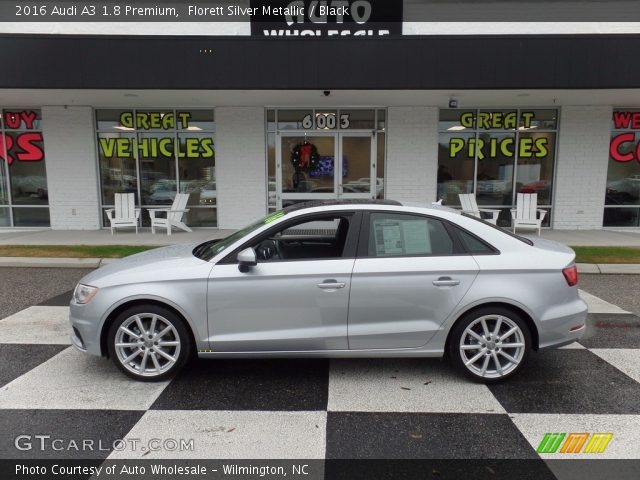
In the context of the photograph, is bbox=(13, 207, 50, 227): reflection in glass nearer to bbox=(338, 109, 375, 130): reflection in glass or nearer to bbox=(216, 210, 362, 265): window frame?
Answer: bbox=(338, 109, 375, 130): reflection in glass

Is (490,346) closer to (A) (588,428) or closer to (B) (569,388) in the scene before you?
(B) (569,388)

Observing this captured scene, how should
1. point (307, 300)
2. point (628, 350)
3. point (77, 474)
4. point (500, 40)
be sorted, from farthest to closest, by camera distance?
point (500, 40)
point (628, 350)
point (307, 300)
point (77, 474)

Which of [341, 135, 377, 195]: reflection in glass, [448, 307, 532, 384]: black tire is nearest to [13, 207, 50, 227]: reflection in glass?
[341, 135, 377, 195]: reflection in glass

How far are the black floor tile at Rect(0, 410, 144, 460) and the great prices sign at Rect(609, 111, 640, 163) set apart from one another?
13700 mm

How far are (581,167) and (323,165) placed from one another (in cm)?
711

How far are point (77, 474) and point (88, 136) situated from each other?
463 inches

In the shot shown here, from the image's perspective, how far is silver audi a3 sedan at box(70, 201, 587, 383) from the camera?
3.73 m

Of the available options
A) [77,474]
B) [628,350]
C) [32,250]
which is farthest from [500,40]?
[32,250]

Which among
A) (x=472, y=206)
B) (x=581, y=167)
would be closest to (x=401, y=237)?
(x=472, y=206)

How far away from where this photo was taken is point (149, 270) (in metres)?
3.85

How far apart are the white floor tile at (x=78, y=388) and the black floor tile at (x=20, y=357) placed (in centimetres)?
10

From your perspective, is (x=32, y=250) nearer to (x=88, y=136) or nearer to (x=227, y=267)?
(x=88, y=136)

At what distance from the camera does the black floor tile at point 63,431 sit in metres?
2.93

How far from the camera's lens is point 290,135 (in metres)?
12.3
